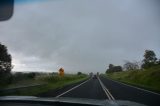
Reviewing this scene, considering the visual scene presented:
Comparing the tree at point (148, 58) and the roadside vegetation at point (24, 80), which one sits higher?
the tree at point (148, 58)

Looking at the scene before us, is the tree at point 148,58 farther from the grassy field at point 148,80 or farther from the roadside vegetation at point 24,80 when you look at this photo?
the roadside vegetation at point 24,80

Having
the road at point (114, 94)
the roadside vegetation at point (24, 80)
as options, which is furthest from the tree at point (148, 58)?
the road at point (114, 94)

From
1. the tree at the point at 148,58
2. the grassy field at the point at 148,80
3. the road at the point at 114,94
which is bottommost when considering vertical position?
the road at the point at 114,94

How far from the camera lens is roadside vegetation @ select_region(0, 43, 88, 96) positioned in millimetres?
24431

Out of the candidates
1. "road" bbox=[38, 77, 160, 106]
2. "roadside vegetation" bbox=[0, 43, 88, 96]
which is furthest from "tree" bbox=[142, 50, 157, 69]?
"road" bbox=[38, 77, 160, 106]

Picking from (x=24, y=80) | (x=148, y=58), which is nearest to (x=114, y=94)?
(x=24, y=80)

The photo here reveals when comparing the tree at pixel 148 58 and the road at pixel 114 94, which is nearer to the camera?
the road at pixel 114 94

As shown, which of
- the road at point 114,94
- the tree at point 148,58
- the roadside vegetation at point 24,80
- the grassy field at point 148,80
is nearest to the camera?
the road at point 114,94

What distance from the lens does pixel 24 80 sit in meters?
41.2

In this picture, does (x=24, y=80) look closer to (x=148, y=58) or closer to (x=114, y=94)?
(x=114, y=94)

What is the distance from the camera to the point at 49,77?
48.1 metres

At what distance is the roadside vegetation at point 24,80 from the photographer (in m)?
24.4

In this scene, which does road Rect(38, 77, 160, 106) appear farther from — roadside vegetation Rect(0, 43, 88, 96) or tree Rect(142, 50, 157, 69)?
tree Rect(142, 50, 157, 69)

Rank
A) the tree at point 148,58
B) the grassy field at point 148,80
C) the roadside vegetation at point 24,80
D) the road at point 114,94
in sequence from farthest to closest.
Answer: the tree at point 148,58 → the grassy field at point 148,80 → the roadside vegetation at point 24,80 → the road at point 114,94
